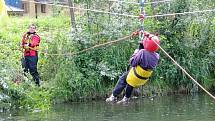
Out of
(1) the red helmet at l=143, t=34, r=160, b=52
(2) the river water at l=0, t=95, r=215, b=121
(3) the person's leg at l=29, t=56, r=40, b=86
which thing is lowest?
(2) the river water at l=0, t=95, r=215, b=121

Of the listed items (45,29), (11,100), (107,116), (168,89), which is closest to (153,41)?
(107,116)

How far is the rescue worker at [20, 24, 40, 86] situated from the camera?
15758mm

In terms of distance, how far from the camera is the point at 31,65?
16312mm

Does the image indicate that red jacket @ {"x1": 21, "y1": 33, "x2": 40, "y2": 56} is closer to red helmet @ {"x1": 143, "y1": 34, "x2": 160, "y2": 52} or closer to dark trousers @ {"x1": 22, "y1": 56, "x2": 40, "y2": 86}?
dark trousers @ {"x1": 22, "y1": 56, "x2": 40, "y2": 86}

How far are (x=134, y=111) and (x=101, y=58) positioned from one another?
2.65 metres

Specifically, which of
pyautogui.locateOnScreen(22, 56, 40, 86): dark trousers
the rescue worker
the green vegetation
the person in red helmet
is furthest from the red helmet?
the green vegetation

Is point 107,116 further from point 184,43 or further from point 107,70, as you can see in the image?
point 184,43

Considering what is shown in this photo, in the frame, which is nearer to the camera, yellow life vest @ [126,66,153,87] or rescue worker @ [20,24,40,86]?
yellow life vest @ [126,66,153,87]

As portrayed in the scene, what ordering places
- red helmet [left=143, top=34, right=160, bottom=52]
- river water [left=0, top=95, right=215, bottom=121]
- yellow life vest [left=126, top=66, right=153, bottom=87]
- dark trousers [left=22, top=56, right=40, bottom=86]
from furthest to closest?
dark trousers [left=22, top=56, right=40, bottom=86] < river water [left=0, top=95, right=215, bottom=121] < yellow life vest [left=126, top=66, right=153, bottom=87] < red helmet [left=143, top=34, right=160, bottom=52]

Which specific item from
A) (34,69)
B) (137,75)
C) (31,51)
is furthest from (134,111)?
(137,75)

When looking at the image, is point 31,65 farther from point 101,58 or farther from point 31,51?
point 101,58

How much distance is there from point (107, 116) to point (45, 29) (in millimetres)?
7490

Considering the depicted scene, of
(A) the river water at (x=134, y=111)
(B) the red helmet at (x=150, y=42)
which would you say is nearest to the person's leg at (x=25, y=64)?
(A) the river water at (x=134, y=111)

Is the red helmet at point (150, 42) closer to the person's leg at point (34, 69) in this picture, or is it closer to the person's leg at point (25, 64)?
the person's leg at point (34, 69)
